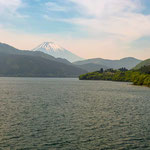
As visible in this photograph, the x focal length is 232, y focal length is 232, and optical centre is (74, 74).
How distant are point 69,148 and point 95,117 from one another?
27.7 m

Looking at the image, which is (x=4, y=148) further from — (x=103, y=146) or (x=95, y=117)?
(x=95, y=117)

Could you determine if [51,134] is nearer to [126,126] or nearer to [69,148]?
[69,148]

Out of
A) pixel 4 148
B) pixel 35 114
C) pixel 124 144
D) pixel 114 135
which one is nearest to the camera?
pixel 4 148

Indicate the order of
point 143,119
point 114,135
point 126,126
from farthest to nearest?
point 143,119
point 126,126
point 114,135

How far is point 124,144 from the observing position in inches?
1660

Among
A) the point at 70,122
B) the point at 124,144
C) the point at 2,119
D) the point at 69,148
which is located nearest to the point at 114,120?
the point at 70,122

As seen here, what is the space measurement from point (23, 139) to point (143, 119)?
115 feet

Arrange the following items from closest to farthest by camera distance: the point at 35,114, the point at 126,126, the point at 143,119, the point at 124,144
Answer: the point at 124,144 → the point at 126,126 → the point at 143,119 → the point at 35,114

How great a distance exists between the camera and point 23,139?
44562 mm

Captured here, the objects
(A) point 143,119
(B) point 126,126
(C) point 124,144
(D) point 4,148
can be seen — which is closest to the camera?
(D) point 4,148

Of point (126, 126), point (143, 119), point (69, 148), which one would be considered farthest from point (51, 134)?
point (143, 119)

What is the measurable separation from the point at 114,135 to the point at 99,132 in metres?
3.59

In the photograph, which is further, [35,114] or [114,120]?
[35,114]

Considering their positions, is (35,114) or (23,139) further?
(35,114)
